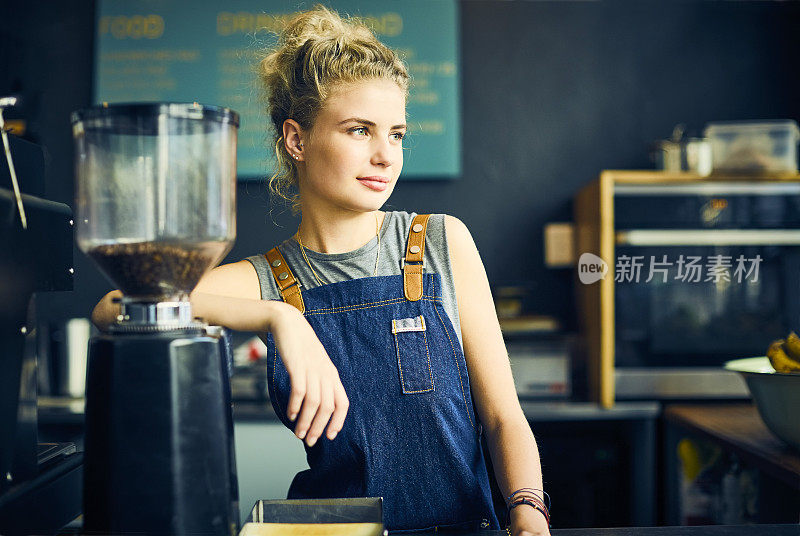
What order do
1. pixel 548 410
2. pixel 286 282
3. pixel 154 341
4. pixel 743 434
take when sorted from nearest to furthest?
pixel 154 341
pixel 286 282
pixel 743 434
pixel 548 410

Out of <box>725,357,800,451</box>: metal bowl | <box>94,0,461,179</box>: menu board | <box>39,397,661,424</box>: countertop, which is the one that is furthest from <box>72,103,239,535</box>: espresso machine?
<box>94,0,461,179</box>: menu board

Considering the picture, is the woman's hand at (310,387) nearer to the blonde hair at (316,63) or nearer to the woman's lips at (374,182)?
the woman's lips at (374,182)

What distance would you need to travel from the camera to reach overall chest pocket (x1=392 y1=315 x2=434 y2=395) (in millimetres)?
1086

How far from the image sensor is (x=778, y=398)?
138 centimetres

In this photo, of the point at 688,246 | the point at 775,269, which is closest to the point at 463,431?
the point at 688,246

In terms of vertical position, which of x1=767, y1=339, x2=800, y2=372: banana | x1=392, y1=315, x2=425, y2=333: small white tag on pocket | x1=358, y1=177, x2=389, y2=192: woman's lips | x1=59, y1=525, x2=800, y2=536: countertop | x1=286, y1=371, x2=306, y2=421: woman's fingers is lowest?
x1=59, y1=525, x2=800, y2=536: countertop

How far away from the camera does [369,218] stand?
120 centimetres

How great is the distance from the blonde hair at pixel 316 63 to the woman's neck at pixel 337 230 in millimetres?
124

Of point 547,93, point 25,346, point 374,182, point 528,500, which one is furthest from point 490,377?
point 547,93

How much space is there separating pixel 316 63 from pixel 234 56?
1.73 metres

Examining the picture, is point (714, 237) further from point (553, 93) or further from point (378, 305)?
point (378, 305)

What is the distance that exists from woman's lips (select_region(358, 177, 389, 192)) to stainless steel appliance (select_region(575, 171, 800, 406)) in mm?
1428

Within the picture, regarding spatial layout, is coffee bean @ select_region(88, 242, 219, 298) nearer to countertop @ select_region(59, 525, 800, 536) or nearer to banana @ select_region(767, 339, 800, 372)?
countertop @ select_region(59, 525, 800, 536)

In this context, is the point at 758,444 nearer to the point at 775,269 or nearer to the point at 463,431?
the point at 775,269
